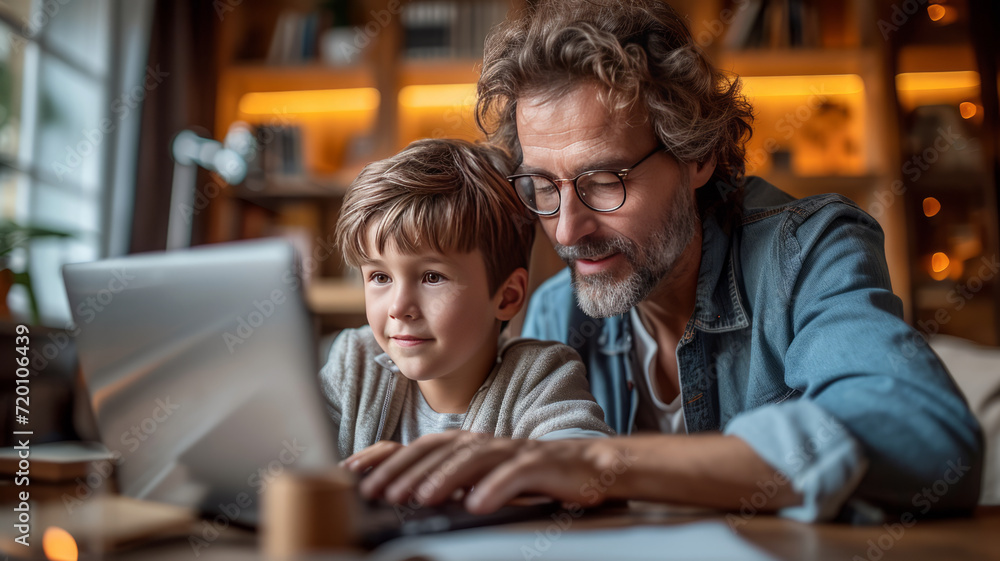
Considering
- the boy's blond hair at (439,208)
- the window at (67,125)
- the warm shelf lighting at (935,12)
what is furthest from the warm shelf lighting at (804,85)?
the window at (67,125)

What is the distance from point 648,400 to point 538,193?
0.52 m

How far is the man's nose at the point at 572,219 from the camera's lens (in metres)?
1.19

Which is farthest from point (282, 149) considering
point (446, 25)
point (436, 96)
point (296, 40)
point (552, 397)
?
point (552, 397)

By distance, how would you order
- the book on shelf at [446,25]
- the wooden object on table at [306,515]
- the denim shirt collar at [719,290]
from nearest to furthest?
1. the wooden object on table at [306,515]
2. the denim shirt collar at [719,290]
3. the book on shelf at [446,25]

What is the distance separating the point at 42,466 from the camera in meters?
0.88

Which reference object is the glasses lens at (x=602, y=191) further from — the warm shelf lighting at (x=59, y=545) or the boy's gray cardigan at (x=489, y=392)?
the warm shelf lighting at (x=59, y=545)

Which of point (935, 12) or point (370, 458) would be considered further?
point (935, 12)

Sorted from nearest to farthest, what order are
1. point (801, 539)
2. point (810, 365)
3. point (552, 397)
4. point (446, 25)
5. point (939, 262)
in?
1. point (801, 539)
2. point (810, 365)
3. point (552, 397)
4. point (939, 262)
5. point (446, 25)

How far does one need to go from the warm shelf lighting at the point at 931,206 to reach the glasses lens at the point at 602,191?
2580 mm

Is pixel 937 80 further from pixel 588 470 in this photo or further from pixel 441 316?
pixel 588 470

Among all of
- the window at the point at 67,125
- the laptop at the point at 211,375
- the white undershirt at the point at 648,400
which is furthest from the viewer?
the window at the point at 67,125

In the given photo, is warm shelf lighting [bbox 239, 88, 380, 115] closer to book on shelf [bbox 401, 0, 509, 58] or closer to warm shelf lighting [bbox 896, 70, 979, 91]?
book on shelf [bbox 401, 0, 509, 58]

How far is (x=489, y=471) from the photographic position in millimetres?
648

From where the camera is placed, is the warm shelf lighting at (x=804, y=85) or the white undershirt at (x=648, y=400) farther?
the warm shelf lighting at (x=804, y=85)
